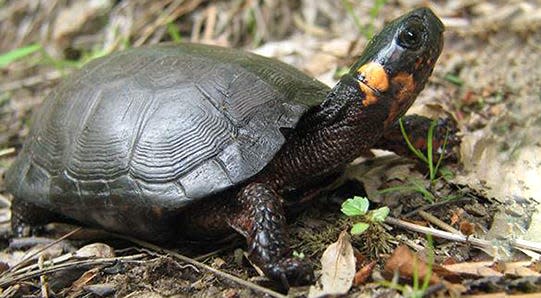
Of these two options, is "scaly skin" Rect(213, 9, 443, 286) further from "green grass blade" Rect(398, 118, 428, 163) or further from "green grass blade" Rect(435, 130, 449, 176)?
"green grass blade" Rect(435, 130, 449, 176)

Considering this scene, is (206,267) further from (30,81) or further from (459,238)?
(30,81)

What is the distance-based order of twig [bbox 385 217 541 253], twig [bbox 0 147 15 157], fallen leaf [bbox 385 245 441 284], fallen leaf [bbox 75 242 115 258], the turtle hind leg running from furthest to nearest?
twig [bbox 0 147 15 157], the turtle hind leg, fallen leaf [bbox 75 242 115 258], twig [bbox 385 217 541 253], fallen leaf [bbox 385 245 441 284]

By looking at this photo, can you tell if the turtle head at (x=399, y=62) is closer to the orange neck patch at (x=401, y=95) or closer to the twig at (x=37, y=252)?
the orange neck patch at (x=401, y=95)

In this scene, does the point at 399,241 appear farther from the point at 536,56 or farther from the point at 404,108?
the point at 536,56

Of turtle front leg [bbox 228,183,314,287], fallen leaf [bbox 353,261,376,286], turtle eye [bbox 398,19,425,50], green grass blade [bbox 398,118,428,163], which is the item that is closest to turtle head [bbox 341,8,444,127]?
turtle eye [bbox 398,19,425,50]

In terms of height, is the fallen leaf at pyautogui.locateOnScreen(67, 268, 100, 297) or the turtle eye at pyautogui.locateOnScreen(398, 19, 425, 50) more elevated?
the turtle eye at pyautogui.locateOnScreen(398, 19, 425, 50)

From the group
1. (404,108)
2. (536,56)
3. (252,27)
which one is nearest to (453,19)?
(536,56)

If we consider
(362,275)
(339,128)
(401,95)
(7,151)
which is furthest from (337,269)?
(7,151)
